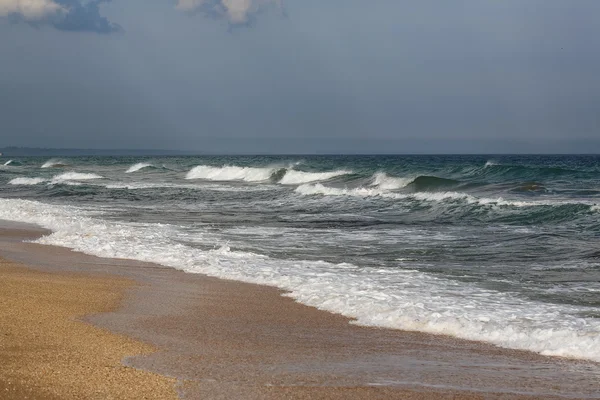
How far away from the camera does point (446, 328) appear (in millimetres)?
7172

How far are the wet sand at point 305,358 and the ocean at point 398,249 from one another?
1.52ft

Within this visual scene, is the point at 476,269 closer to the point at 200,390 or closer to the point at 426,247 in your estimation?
the point at 426,247

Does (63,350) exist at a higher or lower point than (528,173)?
lower

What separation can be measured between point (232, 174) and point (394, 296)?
150ft

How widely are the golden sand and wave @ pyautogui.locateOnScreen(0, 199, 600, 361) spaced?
2.43 m

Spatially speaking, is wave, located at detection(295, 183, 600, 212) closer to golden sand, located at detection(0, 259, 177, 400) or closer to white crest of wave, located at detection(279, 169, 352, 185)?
white crest of wave, located at detection(279, 169, 352, 185)

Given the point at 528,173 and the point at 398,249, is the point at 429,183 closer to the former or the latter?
the point at 528,173

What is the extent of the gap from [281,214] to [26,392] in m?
17.5

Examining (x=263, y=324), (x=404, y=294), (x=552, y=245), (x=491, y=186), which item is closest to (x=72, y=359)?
(x=263, y=324)

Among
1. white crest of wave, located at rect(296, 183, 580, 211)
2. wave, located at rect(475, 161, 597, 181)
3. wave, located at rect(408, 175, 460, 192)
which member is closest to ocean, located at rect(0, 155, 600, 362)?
white crest of wave, located at rect(296, 183, 580, 211)

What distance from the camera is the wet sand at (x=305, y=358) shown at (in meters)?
5.10

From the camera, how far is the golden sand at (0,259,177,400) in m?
4.71

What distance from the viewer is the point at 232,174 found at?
53.9 metres

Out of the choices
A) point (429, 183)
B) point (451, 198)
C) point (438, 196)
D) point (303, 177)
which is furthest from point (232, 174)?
point (451, 198)
